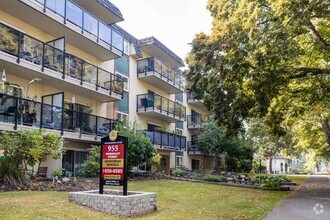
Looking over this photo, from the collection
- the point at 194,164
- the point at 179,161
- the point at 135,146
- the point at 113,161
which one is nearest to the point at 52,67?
the point at 135,146

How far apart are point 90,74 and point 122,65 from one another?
642cm

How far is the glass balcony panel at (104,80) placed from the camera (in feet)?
70.9

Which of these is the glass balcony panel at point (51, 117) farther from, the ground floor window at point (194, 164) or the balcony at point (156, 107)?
the ground floor window at point (194, 164)

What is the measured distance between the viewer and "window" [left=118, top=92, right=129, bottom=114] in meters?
25.9

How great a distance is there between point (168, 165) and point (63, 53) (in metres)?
18.2

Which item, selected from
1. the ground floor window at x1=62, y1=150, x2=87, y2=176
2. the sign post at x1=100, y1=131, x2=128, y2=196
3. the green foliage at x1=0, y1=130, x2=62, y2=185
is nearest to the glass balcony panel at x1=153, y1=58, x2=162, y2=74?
the ground floor window at x1=62, y1=150, x2=87, y2=176

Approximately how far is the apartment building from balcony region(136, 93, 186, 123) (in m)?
0.09

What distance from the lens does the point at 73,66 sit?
19.1 m

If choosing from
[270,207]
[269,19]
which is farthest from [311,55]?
[270,207]

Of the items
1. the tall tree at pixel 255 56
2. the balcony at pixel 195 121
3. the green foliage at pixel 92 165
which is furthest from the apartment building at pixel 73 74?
the balcony at pixel 195 121

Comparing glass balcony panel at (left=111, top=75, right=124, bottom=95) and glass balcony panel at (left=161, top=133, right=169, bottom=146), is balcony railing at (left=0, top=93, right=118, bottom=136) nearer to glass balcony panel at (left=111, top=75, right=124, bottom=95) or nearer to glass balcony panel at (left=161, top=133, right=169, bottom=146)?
glass balcony panel at (left=111, top=75, right=124, bottom=95)

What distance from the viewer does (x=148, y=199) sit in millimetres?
10461

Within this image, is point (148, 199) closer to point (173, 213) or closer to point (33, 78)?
point (173, 213)

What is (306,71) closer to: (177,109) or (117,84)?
(117,84)
